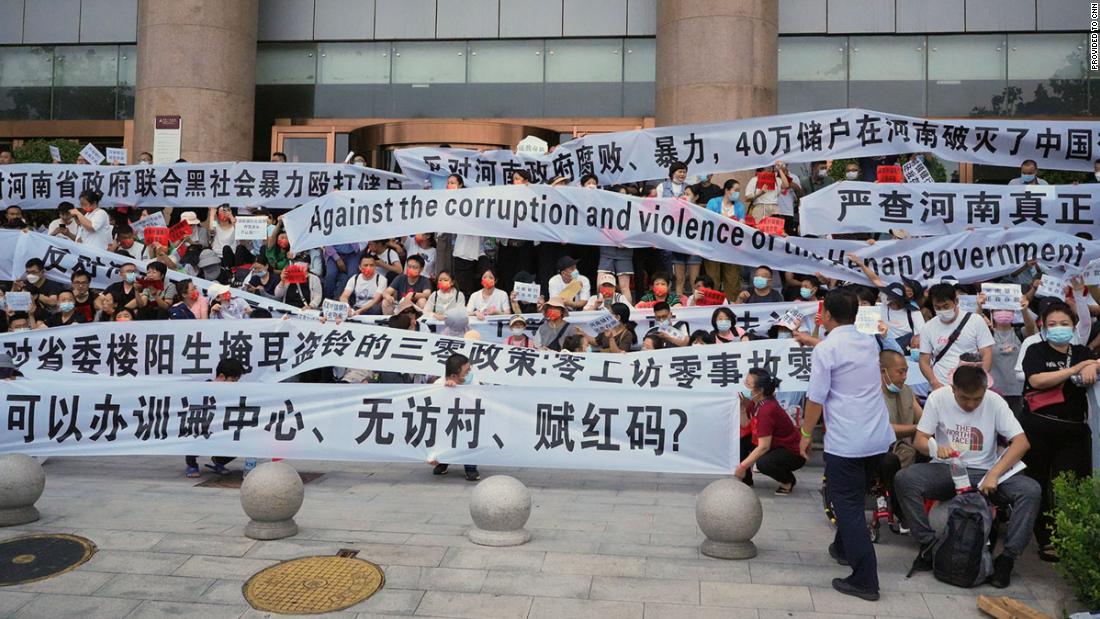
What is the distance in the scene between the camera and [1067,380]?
23.1ft

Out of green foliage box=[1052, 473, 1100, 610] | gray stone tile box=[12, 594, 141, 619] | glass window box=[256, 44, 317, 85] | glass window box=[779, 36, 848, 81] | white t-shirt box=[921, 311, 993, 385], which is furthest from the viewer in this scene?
glass window box=[256, 44, 317, 85]

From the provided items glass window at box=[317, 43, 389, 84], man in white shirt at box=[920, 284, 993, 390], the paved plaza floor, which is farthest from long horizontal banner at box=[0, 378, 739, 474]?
glass window at box=[317, 43, 389, 84]

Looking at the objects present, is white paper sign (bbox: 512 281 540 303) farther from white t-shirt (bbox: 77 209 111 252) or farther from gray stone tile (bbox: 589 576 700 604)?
white t-shirt (bbox: 77 209 111 252)

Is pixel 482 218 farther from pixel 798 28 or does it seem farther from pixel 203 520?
pixel 798 28

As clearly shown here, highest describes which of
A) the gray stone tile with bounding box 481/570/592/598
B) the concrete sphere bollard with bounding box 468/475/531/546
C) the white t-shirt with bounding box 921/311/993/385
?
the white t-shirt with bounding box 921/311/993/385

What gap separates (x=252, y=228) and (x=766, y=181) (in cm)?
722

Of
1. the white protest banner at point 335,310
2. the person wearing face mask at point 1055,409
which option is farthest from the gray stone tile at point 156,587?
Answer: the person wearing face mask at point 1055,409

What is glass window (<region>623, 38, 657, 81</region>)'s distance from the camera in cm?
2098

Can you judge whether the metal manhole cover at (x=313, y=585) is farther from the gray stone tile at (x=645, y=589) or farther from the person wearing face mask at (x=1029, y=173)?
the person wearing face mask at (x=1029, y=173)

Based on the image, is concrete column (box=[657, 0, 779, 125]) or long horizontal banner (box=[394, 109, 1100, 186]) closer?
long horizontal banner (box=[394, 109, 1100, 186])

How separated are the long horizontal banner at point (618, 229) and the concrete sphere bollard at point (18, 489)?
5.77 metres

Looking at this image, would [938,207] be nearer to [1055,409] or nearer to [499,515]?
[1055,409]

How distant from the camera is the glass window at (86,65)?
22.5 metres

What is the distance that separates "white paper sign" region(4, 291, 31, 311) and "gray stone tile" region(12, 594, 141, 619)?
23.3 ft
